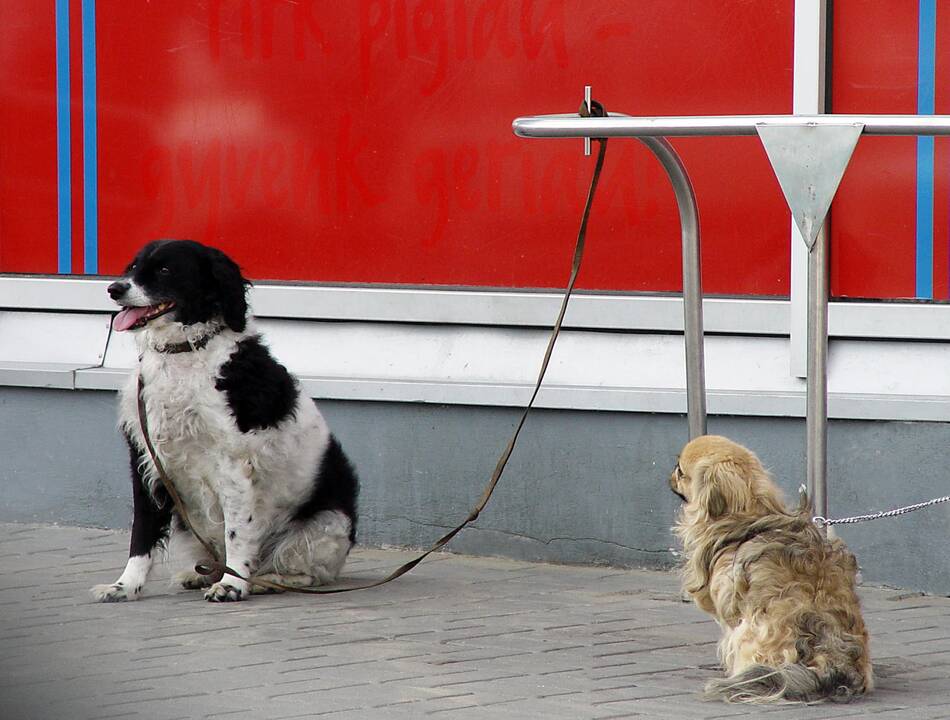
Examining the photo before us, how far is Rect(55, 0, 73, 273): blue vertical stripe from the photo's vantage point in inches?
303

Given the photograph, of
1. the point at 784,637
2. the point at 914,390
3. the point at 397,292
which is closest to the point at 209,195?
the point at 397,292

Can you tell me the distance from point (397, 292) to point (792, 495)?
6.60ft

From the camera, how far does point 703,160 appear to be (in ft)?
22.0

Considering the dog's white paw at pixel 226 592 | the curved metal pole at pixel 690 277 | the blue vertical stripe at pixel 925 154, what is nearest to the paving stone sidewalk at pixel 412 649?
the dog's white paw at pixel 226 592

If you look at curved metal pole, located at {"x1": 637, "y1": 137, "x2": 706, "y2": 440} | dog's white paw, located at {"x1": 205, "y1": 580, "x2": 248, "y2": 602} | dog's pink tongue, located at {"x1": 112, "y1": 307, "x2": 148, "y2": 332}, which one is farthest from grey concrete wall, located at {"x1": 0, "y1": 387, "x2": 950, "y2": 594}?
dog's pink tongue, located at {"x1": 112, "y1": 307, "x2": 148, "y2": 332}

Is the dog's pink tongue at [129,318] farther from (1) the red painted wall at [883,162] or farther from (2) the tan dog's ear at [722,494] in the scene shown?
(1) the red painted wall at [883,162]

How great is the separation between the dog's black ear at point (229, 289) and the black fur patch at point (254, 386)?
0.38ft

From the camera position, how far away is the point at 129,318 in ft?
19.1

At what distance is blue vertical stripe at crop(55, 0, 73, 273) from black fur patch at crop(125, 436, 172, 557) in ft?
6.54

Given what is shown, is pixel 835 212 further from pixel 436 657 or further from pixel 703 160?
pixel 436 657

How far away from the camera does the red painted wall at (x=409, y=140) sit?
669cm

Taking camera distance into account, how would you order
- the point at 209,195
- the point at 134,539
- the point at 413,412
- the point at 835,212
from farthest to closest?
the point at 209,195
the point at 413,412
the point at 835,212
the point at 134,539

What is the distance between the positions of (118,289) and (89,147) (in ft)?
7.18

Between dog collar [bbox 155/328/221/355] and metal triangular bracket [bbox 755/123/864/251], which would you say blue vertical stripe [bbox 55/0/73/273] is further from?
metal triangular bracket [bbox 755/123/864/251]
